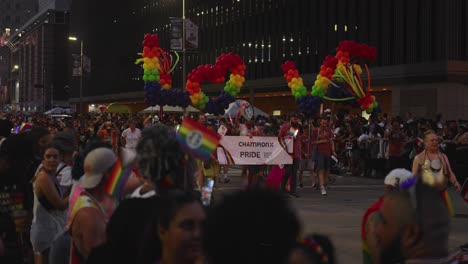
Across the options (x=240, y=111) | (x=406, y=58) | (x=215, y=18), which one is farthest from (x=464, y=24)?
(x=215, y=18)

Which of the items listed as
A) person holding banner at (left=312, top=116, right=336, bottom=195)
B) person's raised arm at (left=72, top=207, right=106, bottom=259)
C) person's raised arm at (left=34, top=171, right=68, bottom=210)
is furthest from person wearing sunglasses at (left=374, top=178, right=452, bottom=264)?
person holding banner at (left=312, top=116, right=336, bottom=195)

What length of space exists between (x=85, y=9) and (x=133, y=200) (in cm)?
10965

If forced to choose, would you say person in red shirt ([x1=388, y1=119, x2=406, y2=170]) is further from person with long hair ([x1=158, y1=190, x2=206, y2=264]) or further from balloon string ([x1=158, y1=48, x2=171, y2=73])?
person with long hair ([x1=158, y1=190, x2=206, y2=264])

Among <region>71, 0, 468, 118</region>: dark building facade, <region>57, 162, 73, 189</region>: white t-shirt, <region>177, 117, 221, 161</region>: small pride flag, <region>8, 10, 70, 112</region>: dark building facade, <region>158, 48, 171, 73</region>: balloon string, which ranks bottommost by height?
<region>57, 162, 73, 189</region>: white t-shirt

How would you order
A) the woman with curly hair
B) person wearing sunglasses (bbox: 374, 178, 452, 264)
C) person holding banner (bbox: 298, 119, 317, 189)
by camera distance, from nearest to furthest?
person wearing sunglasses (bbox: 374, 178, 452, 264)
the woman with curly hair
person holding banner (bbox: 298, 119, 317, 189)

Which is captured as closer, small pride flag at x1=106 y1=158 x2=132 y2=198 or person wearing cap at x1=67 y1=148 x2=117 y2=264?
person wearing cap at x1=67 y1=148 x2=117 y2=264

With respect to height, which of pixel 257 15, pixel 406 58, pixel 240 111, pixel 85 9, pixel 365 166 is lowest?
pixel 365 166

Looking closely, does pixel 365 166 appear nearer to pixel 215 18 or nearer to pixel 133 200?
pixel 133 200

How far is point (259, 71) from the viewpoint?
58.2 metres

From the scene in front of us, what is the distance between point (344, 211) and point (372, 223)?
403 inches

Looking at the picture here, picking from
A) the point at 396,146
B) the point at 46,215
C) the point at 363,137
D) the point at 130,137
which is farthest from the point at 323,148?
the point at 46,215

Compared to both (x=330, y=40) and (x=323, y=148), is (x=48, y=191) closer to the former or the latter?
(x=323, y=148)

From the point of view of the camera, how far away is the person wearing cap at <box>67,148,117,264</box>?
14.4ft

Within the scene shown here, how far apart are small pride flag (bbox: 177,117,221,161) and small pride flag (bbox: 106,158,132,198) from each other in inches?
16.8
